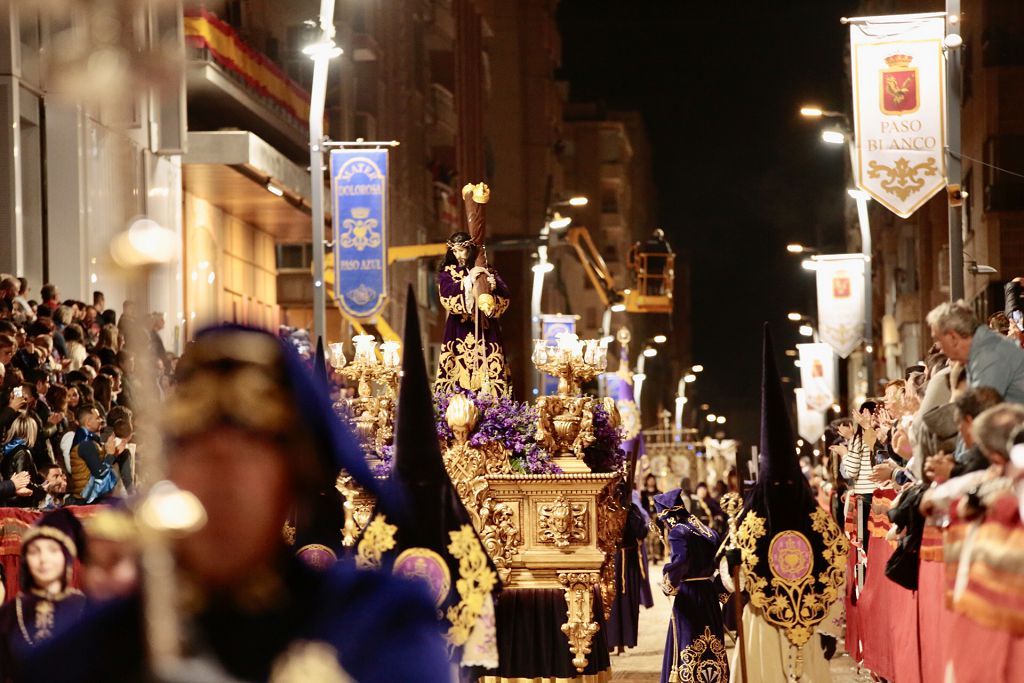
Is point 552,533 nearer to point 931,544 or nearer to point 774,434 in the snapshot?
point 774,434

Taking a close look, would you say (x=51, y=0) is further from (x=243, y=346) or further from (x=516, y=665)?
(x=516, y=665)

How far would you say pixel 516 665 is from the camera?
13820 mm

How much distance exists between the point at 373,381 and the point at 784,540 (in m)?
3.86

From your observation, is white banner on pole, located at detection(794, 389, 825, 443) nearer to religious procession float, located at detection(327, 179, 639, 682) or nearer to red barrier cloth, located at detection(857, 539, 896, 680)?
red barrier cloth, located at detection(857, 539, 896, 680)

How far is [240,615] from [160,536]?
0.24m

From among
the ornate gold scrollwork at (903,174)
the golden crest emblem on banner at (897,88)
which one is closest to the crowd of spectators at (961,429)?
the ornate gold scrollwork at (903,174)

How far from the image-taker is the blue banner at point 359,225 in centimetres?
2609

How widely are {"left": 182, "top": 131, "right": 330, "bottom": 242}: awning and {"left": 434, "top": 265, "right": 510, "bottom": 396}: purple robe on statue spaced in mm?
20532

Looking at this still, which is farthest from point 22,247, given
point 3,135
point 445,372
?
point 445,372

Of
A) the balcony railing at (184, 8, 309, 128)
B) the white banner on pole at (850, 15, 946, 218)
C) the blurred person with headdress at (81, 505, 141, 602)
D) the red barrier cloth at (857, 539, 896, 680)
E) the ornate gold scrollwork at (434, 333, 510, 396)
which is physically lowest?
the red barrier cloth at (857, 539, 896, 680)

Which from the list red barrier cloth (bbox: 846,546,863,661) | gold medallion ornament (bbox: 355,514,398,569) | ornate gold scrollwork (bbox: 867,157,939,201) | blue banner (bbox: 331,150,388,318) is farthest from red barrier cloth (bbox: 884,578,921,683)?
blue banner (bbox: 331,150,388,318)

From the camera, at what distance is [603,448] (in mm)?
14617

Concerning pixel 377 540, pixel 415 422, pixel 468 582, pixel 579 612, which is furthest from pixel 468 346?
A: pixel 377 540

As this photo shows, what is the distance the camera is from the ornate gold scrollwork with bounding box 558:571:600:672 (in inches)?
539
